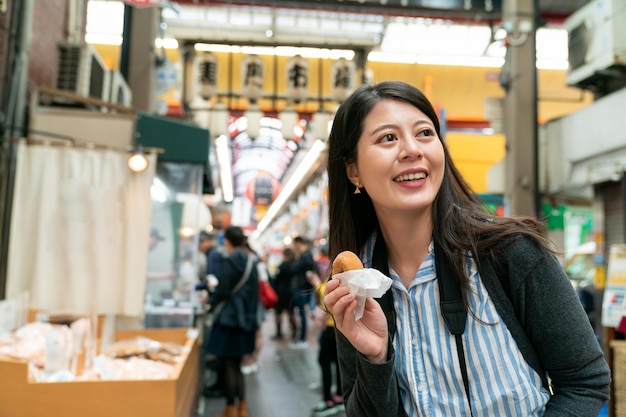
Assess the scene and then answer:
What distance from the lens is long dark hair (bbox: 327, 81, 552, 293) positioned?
1.64 m

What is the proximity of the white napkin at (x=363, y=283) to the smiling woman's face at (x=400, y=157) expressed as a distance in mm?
261

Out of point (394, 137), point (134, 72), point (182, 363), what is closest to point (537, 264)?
point (394, 137)

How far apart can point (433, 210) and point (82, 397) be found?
3.19 m

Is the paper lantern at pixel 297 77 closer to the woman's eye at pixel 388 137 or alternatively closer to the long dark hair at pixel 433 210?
the long dark hair at pixel 433 210

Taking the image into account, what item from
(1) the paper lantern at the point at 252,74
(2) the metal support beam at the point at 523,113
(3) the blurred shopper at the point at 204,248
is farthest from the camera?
(1) the paper lantern at the point at 252,74

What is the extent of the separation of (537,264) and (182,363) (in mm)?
A: 3968

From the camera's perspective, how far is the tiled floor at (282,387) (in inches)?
279

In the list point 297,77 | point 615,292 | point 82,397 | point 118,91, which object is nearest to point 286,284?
point 297,77

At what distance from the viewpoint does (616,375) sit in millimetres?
4004

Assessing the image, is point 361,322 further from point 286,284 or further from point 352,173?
point 286,284

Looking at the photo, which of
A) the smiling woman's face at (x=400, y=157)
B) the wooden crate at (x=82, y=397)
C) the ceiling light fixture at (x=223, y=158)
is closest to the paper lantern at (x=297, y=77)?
the ceiling light fixture at (x=223, y=158)

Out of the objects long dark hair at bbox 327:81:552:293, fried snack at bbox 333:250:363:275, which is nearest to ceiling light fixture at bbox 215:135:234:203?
long dark hair at bbox 327:81:552:293

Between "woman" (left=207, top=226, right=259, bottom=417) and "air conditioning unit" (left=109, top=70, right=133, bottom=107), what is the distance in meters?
2.28

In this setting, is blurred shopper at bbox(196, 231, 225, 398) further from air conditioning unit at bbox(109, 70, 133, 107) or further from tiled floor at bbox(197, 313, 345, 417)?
air conditioning unit at bbox(109, 70, 133, 107)
